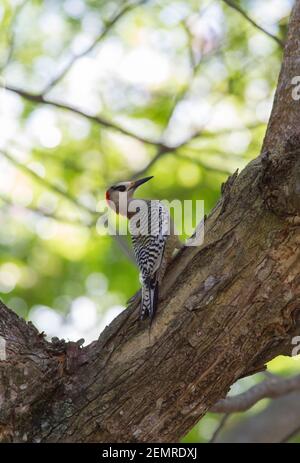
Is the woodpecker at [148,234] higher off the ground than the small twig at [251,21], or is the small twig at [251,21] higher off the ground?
the small twig at [251,21]

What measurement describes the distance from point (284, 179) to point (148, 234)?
2.39 meters

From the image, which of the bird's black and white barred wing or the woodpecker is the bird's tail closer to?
the woodpecker

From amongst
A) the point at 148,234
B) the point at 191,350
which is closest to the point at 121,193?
the point at 148,234

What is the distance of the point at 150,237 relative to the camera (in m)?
5.83

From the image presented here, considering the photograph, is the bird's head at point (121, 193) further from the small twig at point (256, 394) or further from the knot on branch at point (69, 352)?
the knot on branch at point (69, 352)

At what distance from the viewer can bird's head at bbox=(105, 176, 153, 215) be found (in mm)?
6656

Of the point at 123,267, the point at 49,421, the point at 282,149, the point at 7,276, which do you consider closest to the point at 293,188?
the point at 282,149

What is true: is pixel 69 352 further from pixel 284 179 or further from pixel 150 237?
pixel 150 237

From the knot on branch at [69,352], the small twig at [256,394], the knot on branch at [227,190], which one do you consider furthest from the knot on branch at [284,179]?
the small twig at [256,394]

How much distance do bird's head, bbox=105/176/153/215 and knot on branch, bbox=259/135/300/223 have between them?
292cm

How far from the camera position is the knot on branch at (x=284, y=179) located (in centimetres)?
358

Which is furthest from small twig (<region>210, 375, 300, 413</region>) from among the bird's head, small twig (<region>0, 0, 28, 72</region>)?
small twig (<region>0, 0, 28, 72</region>)

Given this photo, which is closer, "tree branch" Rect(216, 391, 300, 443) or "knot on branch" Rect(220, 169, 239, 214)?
"knot on branch" Rect(220, 169, 239, 214)

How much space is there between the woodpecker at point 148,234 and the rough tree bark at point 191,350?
29 cm
